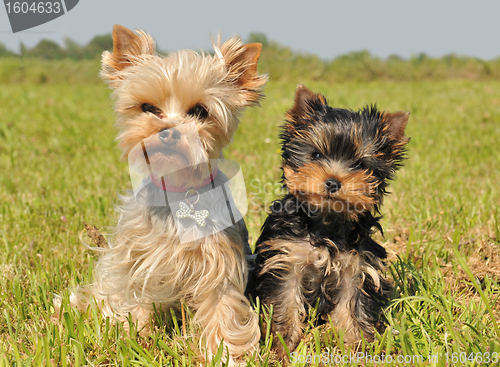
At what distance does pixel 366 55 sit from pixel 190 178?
35341 millimetres

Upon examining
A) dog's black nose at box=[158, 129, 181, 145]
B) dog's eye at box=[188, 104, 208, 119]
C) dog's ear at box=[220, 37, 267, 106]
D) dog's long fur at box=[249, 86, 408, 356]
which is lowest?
dog's long fur at box=[249, 86, 408, 356]

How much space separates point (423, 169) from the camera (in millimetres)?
7355

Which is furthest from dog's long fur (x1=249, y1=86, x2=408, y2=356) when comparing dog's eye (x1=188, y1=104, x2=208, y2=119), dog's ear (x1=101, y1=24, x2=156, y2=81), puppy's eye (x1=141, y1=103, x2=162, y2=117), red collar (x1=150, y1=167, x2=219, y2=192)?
dog's ear (x1=101, y1=24, x2=156, y2=81)

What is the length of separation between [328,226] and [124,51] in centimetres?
→ 210

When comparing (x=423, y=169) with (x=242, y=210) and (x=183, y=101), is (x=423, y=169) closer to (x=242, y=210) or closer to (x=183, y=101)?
(x=242, y=210)

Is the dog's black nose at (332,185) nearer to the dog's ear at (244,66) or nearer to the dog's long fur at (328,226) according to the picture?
the dog's long fur at (328,226)

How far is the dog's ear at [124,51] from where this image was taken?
3096 millimetres

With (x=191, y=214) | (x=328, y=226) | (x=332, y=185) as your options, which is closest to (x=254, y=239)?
(x=328, y=226)

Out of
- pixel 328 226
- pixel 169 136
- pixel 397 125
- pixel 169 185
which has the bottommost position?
pixel 328 226

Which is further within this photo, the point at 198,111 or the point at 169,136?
the point at 198,111

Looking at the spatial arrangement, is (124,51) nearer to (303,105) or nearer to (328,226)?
(303,105)

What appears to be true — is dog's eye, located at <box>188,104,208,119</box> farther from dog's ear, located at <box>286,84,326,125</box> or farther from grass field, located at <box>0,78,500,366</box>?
grass field, located at <box>0,78,500,366</box>

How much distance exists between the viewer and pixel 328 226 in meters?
3.18

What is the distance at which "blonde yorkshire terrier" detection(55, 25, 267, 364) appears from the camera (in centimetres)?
285
